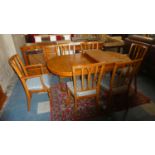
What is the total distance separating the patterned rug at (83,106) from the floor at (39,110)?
0.28 ft

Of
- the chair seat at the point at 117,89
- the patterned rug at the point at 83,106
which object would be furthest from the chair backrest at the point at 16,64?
the chair seat at the point at 117,89

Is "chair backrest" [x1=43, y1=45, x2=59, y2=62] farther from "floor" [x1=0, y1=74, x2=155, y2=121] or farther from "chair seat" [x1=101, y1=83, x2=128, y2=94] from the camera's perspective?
"chair seat" [x1=101, y1=83, x2=128, y2=94]

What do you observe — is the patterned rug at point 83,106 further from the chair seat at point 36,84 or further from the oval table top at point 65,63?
the oval table top at point 65,63

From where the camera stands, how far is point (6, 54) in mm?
2574

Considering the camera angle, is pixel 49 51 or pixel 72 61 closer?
pixel 72 61

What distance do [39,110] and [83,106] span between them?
68 centimetres

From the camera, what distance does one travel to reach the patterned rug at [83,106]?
1.79m

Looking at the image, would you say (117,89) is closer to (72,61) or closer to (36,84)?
(72,61)

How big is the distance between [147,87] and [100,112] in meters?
1.14

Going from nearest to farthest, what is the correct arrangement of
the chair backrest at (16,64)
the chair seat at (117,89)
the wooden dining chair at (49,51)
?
1. the chair backrest at (16,64)
2. the chair seat at (117,89)
3. the wooden dining chair at (49,51)

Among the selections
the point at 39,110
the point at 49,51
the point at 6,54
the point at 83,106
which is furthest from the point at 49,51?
the point at 83,106

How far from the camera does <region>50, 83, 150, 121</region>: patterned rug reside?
5.88ft
